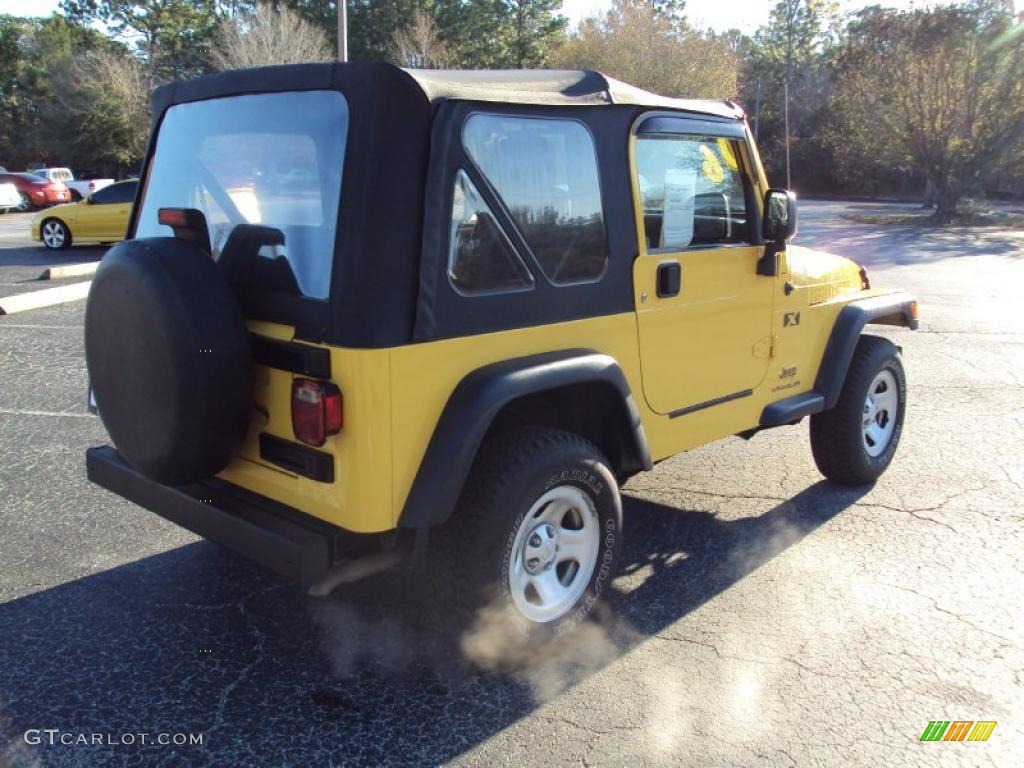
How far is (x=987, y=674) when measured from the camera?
313 cm

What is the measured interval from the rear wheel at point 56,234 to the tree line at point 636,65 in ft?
48.0

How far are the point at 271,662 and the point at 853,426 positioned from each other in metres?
3.19

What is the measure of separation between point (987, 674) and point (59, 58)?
55997mm

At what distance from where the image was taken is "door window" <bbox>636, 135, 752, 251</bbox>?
11.7 ft

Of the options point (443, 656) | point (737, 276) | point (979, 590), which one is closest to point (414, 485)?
point (443, 656)

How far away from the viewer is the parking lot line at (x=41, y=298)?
9.89m

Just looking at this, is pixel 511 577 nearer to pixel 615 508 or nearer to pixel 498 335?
pixel 615 508

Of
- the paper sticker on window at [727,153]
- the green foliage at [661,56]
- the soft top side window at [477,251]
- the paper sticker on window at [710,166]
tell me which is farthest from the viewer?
the green foliage at [661,56]

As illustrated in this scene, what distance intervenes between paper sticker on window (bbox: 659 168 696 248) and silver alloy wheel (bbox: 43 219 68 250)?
16306 mm

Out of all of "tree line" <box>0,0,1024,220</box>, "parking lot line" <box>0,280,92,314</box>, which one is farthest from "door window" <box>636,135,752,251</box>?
"tree line" <box>0,0,1024,220</box>

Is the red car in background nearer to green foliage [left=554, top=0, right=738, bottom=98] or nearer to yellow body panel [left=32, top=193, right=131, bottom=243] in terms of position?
yellow body panel [left=32, top=193, right=131, bottom=243]

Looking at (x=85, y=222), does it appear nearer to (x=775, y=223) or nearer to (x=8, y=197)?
(x=8, y=197)

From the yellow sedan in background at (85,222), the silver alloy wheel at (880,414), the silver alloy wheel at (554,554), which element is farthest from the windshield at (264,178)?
the yellow sedan in background at (85,222)

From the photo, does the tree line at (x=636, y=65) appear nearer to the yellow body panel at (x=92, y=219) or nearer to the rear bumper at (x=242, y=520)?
the yellow body panel at (x=92, y=219)
